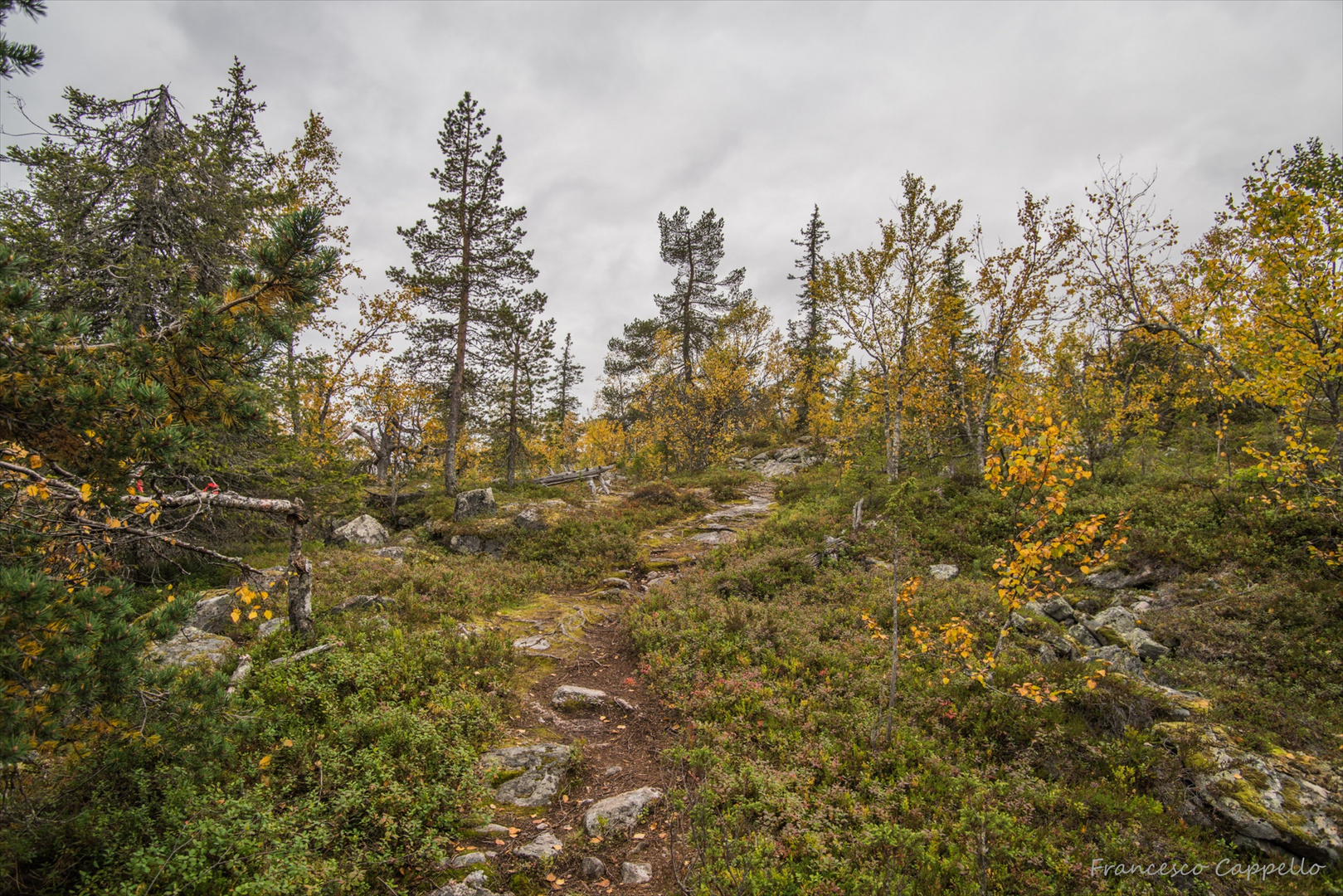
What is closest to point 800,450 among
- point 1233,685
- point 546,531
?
point 546,531

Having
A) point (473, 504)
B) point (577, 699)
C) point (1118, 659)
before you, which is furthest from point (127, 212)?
point (1118, 659)

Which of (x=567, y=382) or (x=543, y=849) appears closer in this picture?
(x=543, y=849)

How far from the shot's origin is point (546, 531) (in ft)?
52.1

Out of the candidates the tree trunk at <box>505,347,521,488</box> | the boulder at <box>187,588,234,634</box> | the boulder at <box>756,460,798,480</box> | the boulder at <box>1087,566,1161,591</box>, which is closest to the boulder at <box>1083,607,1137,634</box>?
the boulder at <box>1087,566,1161,591</box>

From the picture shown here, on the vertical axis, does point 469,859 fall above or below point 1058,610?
below

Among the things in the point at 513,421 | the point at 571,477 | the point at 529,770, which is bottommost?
the point at 529,770

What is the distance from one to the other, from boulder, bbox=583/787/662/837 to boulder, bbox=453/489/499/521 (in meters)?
13.1

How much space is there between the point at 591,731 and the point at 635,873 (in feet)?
8.64

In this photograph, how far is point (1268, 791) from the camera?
4496 millimetres

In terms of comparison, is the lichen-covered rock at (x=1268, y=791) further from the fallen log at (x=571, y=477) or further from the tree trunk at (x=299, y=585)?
the fallen log at (x=571, y=477)

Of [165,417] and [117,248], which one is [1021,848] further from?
[117,248]

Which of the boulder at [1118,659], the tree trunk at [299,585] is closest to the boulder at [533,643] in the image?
the tree trunk at [299,585]

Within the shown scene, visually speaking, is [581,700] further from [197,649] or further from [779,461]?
[779,461]

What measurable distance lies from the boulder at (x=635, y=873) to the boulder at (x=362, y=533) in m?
13.7
